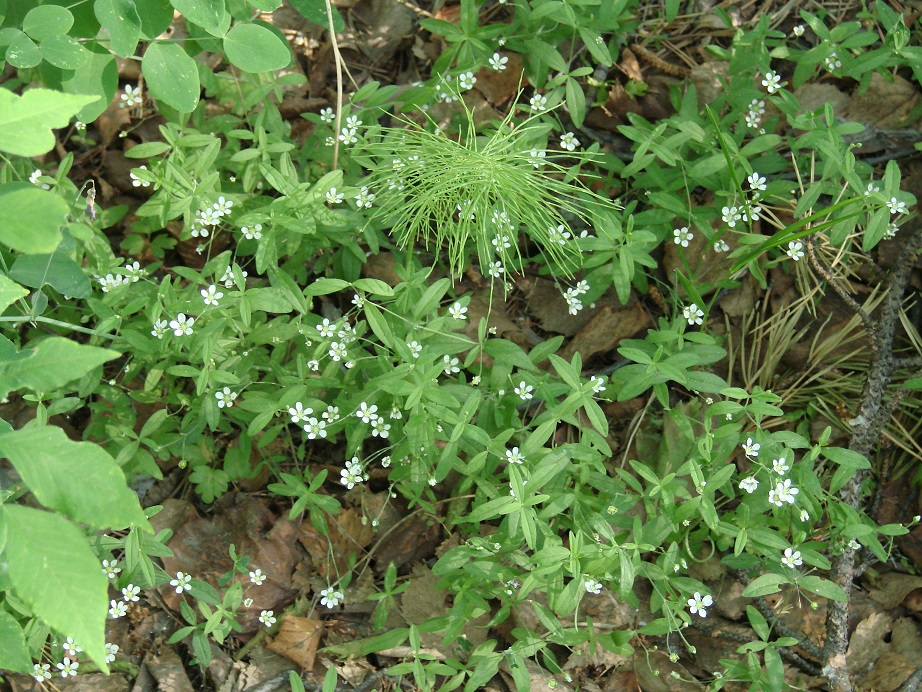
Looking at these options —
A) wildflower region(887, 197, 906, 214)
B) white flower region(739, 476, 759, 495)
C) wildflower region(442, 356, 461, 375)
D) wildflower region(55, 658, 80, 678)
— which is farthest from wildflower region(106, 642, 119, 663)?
wildflower region(887, 197, 906, 214)

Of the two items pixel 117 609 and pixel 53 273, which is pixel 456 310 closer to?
pixel 53 273

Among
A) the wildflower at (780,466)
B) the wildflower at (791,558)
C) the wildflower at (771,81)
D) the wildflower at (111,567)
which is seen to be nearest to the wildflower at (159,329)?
the wildflower at (111,567)

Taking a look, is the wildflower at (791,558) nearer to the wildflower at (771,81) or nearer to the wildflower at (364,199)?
the wildflower at (771,81)

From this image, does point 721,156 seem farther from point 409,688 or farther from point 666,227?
point 409,688

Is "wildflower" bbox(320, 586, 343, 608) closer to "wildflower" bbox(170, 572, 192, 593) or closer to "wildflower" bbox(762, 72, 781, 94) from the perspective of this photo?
"wildflower" bbox(170, 572, 192, 593)

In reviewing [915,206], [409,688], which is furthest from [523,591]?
[915,206]

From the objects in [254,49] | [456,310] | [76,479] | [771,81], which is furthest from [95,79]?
[771,81]
